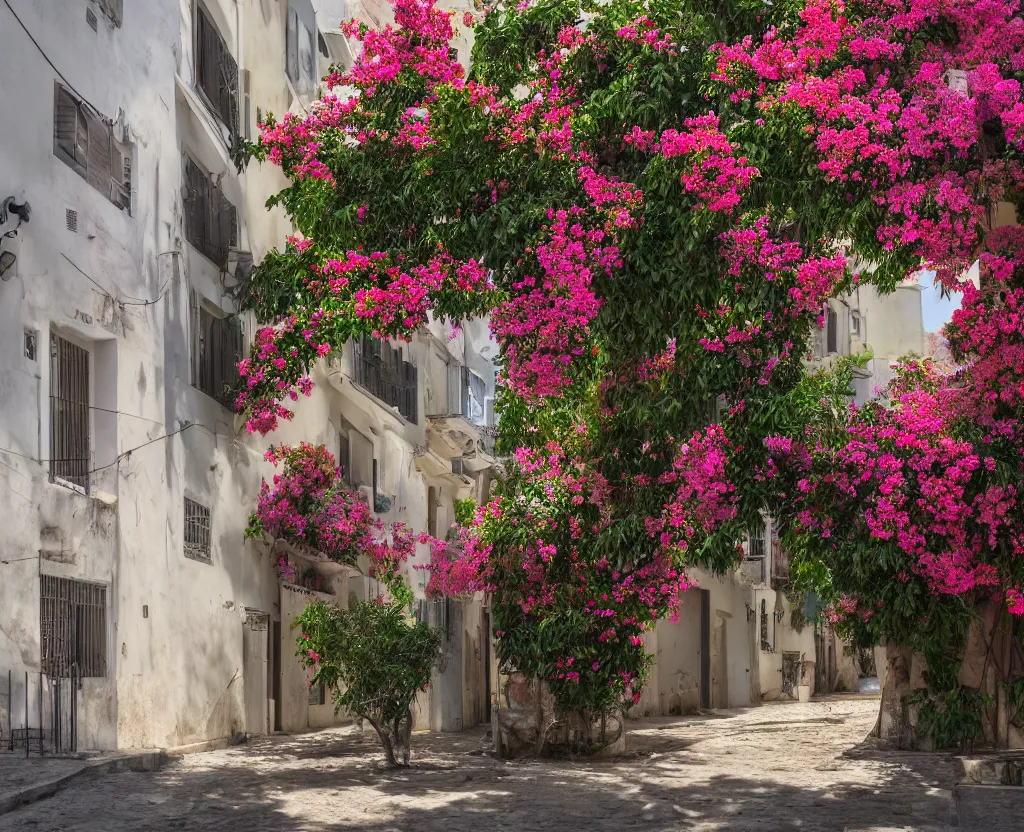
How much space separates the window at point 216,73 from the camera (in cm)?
2066

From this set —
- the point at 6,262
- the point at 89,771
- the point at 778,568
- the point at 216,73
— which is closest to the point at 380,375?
the point at 216,73

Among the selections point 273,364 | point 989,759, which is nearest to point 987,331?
point 989,759

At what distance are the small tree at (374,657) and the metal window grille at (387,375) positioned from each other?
11.2 metres

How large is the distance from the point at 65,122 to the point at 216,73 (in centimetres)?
547

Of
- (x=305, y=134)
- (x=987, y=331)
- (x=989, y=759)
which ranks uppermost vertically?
(x=305, y=134)

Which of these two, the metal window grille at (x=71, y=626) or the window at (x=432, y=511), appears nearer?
the metal window grille at (x=71, y=626)

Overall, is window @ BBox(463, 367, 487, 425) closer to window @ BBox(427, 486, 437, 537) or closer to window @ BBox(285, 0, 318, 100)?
window @ BBox(427, 486, 437, 537)

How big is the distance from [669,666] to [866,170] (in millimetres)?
24195

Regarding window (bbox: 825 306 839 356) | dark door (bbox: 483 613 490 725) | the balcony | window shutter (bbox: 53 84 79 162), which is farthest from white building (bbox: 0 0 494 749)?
window (bbox: 825 306 839 356)

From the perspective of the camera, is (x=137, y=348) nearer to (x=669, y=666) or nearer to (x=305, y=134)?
(x=305, y=134)

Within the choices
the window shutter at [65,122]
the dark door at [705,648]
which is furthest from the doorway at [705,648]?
the window shutter at [65,122]

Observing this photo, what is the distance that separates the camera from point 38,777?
1249cm

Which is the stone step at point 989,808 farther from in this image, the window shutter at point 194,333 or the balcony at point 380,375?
the balcony at point 380,375

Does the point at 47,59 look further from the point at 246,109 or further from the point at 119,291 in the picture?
the point at 246,109
